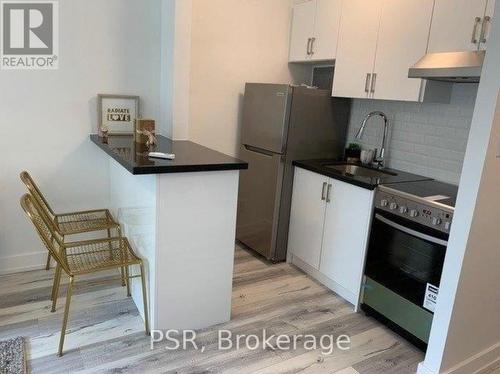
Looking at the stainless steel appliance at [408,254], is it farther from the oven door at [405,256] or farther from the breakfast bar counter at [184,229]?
the breakfast bar counter at [184,229]

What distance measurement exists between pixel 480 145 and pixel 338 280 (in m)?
1.40

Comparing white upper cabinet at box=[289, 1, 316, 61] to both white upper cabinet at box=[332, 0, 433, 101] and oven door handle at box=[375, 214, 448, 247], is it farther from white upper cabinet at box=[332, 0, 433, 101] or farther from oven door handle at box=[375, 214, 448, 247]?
oven door handle at box=[375, 214, 448, 247]

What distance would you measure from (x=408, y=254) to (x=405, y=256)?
28 millimetres

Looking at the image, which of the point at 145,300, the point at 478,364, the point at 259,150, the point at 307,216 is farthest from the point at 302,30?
the point at 478,364

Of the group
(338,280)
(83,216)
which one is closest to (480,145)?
(338,280)

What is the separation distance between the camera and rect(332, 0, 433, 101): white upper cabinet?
7.80 feet

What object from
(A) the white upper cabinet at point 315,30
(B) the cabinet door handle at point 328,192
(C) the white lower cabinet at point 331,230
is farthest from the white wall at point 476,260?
(A) the white upper cabinet at point 315,30

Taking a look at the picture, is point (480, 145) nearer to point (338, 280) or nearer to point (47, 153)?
point (338, 280)

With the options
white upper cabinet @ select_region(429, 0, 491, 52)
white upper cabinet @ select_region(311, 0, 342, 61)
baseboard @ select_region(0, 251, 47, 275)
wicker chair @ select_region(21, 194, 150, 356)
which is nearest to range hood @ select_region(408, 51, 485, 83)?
white upper cabinet @ select_region(429, 0, 491, 52)

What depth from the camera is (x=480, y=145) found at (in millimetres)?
1645

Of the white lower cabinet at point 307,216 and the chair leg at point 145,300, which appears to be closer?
the chair leg at point 145,300

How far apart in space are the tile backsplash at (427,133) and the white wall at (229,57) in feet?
3.08

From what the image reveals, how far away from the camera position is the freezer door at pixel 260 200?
10.1 feet

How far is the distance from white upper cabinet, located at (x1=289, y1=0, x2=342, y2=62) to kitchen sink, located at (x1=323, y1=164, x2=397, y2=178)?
855 millimetres
